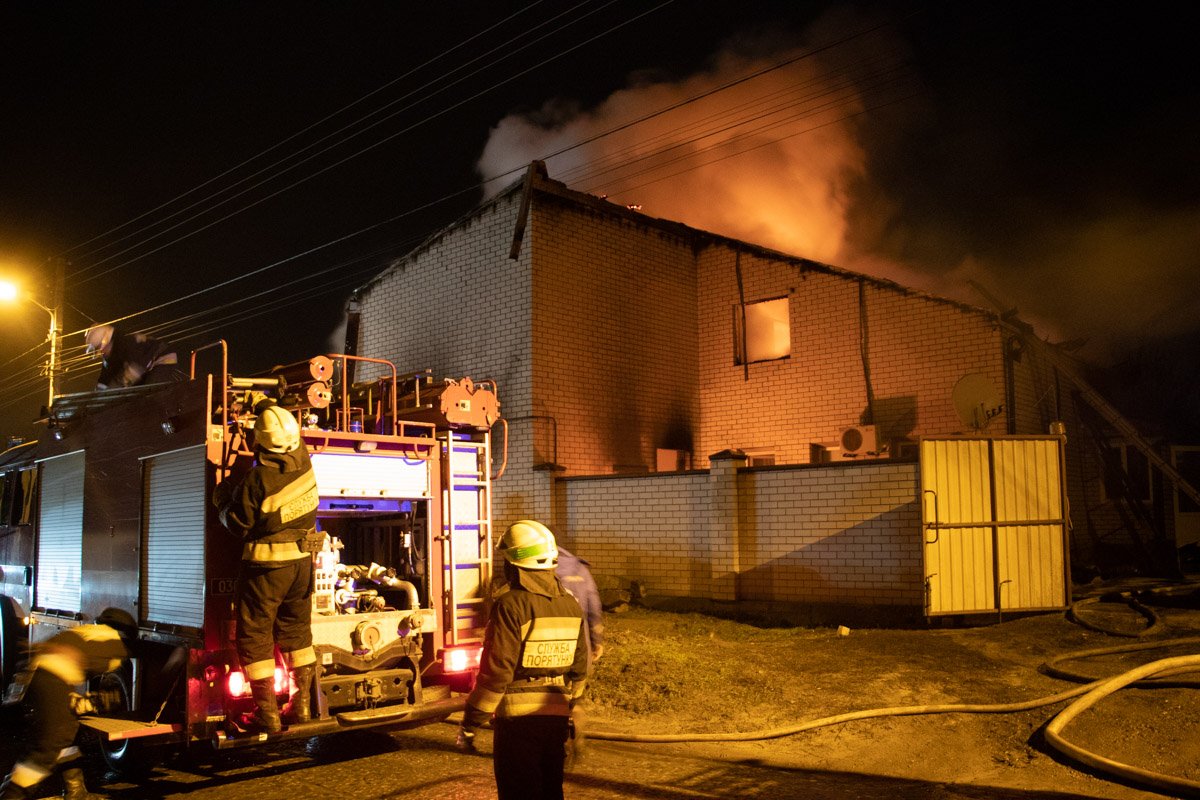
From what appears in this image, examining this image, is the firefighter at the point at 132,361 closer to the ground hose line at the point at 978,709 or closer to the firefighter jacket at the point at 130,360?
the firefighter jacket at the point at 130,360

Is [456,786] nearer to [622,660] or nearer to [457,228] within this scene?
[622,660]

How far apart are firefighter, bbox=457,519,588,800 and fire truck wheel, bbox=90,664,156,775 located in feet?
10.3

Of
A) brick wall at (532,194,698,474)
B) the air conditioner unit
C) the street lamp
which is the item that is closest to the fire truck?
brick wall at (532,194,698,474)

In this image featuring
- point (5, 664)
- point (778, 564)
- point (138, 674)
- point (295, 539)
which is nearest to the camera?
point (295, 539)

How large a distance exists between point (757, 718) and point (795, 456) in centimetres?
866

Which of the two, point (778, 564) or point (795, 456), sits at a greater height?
point (795, 456)

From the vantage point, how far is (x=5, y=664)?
8.34 m

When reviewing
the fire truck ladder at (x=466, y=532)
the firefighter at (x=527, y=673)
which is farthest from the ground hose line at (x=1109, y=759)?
the fire truck ladder at (x=466, y=532)

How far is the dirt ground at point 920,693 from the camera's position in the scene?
593 cm

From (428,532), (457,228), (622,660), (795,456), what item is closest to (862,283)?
(795,456)

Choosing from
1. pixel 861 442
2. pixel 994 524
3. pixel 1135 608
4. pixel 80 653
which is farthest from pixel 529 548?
pixel 861 442

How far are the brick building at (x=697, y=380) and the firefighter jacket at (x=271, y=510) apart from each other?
7.07 m

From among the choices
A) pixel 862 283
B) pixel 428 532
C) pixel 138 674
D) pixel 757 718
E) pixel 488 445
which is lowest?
pixel 757 718

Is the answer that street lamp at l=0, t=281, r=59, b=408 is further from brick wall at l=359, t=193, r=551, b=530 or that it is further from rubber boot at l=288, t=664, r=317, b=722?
rubber boot at l=288, t=664, r=317, b=722
